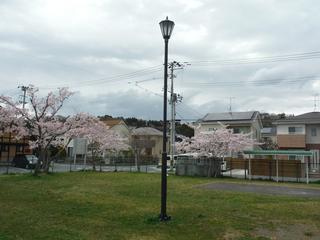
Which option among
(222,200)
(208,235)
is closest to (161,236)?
(208,235)

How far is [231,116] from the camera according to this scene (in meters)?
49.2

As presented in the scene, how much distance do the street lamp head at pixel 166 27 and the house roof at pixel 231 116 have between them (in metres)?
38.3

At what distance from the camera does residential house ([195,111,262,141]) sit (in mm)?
46647

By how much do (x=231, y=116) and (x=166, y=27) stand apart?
4028cm

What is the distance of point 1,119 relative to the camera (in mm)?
25016

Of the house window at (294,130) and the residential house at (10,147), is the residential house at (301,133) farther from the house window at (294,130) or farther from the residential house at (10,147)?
the residential house at (10,147)

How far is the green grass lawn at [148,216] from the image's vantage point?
8250 mm

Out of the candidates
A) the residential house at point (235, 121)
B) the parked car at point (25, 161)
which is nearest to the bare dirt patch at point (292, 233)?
the parked car at point (25, 161)

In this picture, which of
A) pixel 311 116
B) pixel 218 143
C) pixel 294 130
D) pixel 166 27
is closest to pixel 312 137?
pixel 294 130

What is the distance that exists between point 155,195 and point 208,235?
6.97m

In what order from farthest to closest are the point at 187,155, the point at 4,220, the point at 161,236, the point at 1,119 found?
the point at 187,155, the point at 1,119, the point at 4,220, the point at 161,236

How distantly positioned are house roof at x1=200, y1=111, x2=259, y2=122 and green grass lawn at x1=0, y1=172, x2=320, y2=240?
1321 inches

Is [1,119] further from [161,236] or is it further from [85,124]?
[161,236]

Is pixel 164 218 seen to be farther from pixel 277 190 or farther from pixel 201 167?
pixel 201 167
